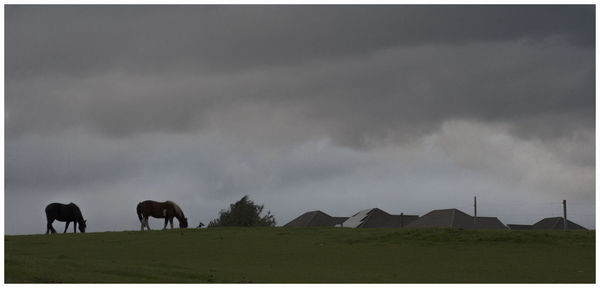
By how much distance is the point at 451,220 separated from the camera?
6306 cm

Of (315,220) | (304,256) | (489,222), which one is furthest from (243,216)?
(304,256)

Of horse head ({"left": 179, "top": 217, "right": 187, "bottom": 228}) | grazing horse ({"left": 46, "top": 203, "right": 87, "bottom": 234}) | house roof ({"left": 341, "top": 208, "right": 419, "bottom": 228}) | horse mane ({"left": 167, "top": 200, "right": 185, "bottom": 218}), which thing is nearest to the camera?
grazing horse ({"left": 46, "top": 203, "right": 87, "bottom": 234})

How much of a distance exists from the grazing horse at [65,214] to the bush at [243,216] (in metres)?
30.5

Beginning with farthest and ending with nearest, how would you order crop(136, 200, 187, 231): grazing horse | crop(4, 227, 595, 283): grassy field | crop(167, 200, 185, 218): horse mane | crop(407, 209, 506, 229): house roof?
crop(407, 209, 506, 229): house roof < crop(167, 200, 185, 218): horse mane < crop(136, 200, 187, 231): grazing horse < crop(4, 227, 595, 283): grassy field

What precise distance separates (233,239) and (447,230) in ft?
30.5

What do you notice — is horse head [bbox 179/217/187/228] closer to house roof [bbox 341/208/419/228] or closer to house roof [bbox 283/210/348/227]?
house roof [bbox 341/208/419/228]

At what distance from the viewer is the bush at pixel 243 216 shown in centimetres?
7412

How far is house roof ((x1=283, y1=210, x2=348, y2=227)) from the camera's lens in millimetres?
73750

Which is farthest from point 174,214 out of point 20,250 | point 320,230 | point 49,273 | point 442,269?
point 49,273

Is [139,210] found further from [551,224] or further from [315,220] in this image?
[551,224]

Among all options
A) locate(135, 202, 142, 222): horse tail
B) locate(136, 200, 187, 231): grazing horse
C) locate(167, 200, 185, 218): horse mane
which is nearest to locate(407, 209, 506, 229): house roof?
locate(167, 200, 185, 218): horse mane

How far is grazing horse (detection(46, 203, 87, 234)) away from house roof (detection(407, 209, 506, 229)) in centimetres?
2923

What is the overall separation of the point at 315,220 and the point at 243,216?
6575mm

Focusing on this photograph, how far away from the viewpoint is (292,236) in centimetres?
3606
